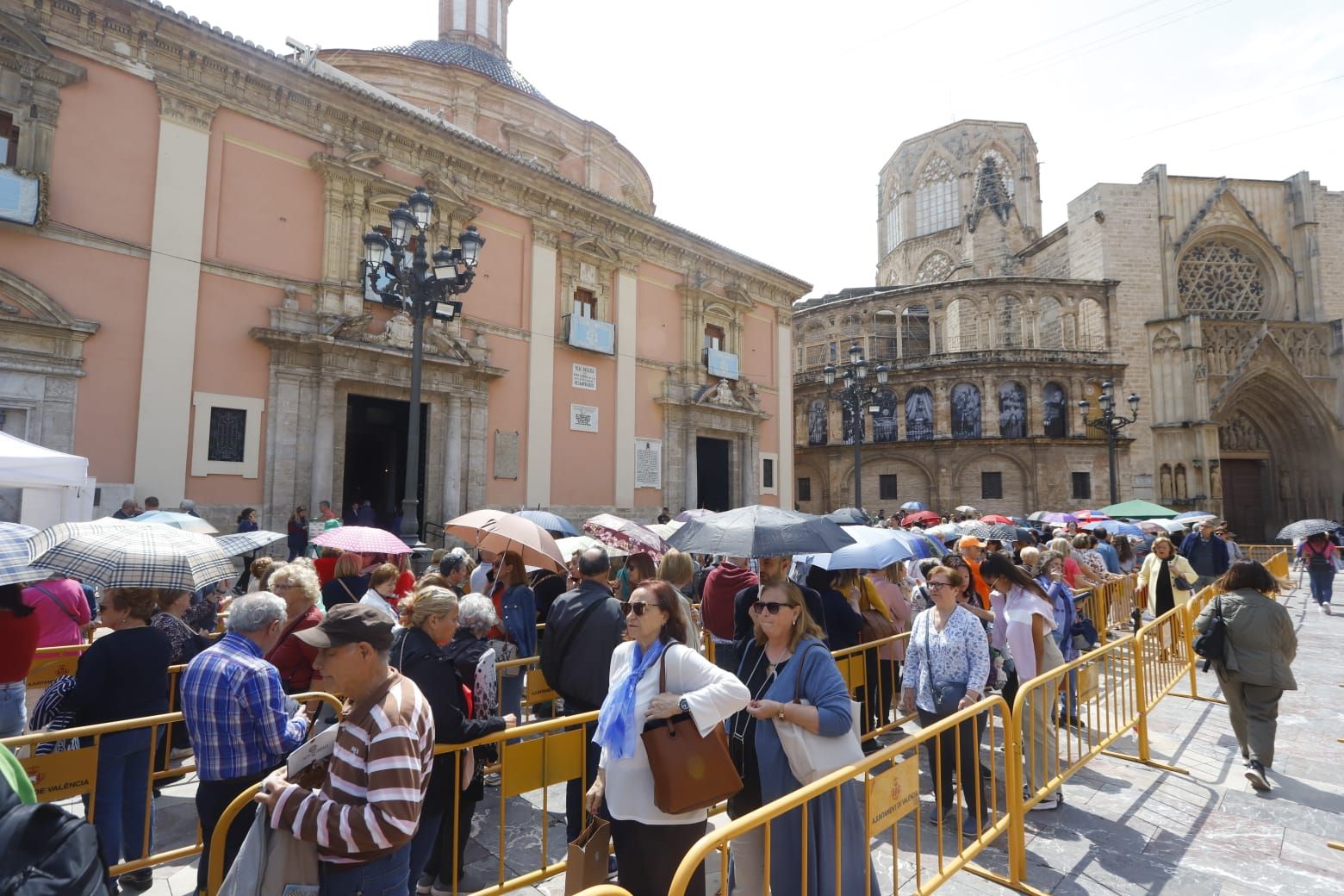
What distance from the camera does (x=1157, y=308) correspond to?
35.7 metres

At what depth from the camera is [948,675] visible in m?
4.53

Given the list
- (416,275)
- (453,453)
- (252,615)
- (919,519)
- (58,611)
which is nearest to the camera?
(252,615)

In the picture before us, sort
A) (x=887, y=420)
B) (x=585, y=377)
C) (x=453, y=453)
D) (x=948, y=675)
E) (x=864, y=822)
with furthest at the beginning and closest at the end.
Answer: (x=887, y=420), (x=585, y=377), (x=453, y=453), (x=948, y=675), (x=864, y=822)

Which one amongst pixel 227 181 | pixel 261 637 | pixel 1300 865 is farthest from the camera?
pixel 227 181

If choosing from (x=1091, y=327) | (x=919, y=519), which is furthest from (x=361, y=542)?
(x=1091, y=327)

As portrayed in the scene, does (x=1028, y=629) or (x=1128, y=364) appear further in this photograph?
(x=1128, y=364)

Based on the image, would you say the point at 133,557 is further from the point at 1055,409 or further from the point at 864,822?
the point at 1055,409

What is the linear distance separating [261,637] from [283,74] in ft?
46.8

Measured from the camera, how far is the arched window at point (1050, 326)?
3659 centimetres

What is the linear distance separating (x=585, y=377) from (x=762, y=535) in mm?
13663

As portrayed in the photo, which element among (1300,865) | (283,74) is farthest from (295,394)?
(1300,865)

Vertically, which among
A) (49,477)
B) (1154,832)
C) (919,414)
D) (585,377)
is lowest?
(1154,832)

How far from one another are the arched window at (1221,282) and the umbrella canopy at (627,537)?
129ft

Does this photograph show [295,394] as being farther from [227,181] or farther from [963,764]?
[963,764]
